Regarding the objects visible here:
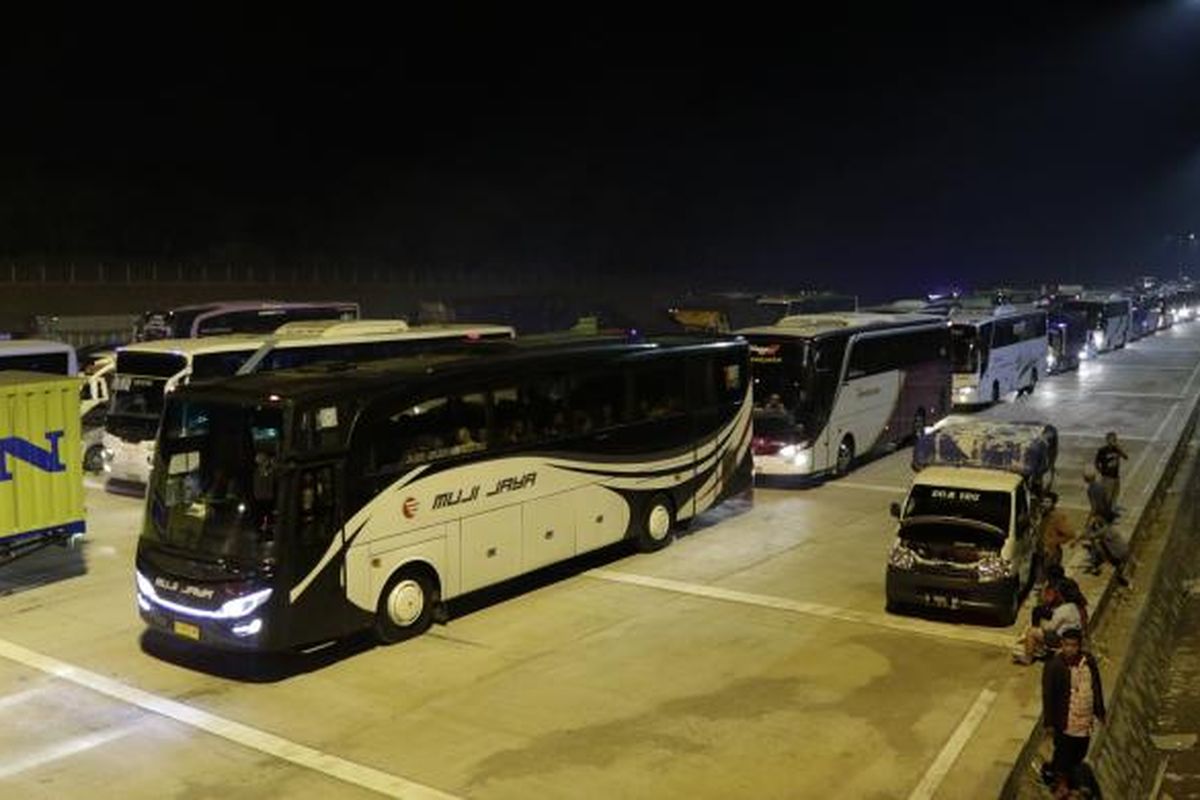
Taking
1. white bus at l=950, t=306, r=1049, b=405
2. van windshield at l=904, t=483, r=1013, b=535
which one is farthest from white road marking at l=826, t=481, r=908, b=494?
white bus at l=950, t=306, r=1049, b=405

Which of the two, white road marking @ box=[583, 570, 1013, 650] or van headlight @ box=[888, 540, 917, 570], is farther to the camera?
van headlight @ box=[888, 540, 917, 570]

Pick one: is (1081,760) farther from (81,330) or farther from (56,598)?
(81,330)

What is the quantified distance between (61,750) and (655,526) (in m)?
9.14


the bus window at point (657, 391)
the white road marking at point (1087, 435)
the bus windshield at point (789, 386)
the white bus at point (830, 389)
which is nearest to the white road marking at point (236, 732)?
the bus window at point (657, 391)

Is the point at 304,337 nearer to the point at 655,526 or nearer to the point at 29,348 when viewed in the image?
the point at 29,348

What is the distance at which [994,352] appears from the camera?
115 ft

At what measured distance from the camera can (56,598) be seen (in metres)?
14.9

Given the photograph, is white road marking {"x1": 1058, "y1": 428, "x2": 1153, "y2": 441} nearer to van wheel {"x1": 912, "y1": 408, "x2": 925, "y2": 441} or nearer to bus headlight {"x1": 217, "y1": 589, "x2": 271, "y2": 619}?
van wheel {"x1": 912, "y1": 408, "x2": 925, "y2": 441}

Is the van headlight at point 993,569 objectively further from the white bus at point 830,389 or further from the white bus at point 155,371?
the white bus at point 155,371

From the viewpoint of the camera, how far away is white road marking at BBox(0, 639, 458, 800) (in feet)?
30.6

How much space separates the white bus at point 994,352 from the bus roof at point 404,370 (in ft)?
53.7

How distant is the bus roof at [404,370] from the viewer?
39.5 ft

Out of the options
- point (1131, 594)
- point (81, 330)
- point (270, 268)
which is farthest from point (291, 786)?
point (270, 268)

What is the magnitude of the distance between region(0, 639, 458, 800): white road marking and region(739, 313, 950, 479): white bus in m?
13.3
